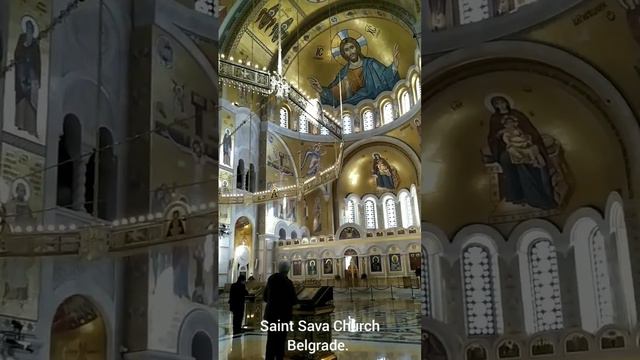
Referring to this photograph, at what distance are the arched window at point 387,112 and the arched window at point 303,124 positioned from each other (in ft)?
2.08

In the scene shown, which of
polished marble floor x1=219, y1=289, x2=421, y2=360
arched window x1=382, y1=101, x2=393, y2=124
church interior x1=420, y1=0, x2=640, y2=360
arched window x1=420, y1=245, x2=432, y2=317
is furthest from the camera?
arched window x1=382, y1=101, x2=393, y2=124

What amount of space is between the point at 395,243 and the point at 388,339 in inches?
27.9

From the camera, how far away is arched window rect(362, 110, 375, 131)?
12.8ft

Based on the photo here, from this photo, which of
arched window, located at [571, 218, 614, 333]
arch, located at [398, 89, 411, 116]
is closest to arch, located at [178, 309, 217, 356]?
arch, located at [398, 89, 411, 116]

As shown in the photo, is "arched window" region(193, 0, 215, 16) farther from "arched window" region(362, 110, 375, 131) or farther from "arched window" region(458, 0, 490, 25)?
"arched window" region(458, 0, 490, 25)

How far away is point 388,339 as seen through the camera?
127 inches

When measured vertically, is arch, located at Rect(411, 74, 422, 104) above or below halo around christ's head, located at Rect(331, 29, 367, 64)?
below

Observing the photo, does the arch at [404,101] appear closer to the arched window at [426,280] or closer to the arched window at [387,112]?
the arched window at [387,112]

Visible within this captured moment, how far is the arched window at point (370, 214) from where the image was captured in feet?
11.9

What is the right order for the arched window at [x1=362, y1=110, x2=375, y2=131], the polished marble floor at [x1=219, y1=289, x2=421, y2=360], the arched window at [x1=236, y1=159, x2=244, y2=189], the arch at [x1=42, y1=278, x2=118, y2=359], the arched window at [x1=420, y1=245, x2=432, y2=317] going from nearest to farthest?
1. the arch at [x1=42, y1=278, x2=118, y2=359]
2. the polished marble floor at [x1=219, y1=289, x2=421, y2=360]
3. the arched window at [x1=420, y1=245, x2=432, y2=317]
4. the arched window at [x1=236, y1=159, x2=244, y2=189]
5. the arched window at [x1=362, y1=110, x2=375, y2=131]

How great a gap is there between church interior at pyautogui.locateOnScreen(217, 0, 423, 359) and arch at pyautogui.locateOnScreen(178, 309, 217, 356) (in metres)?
0.12

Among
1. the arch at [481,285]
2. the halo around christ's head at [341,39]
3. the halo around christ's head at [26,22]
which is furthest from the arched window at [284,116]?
the halo around christ's head at [26,22]

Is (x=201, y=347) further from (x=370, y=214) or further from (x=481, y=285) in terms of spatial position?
(x=481, y=285)

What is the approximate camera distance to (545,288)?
11.1ft
